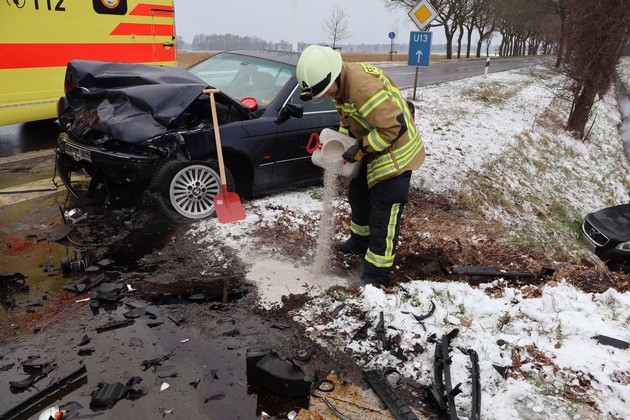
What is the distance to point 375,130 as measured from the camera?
341 centimetres

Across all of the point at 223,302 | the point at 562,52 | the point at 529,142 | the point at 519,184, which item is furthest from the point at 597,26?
the point at 223,302

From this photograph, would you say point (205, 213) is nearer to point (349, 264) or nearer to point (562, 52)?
point (349, 264)

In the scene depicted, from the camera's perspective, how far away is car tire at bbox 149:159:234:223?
455cm

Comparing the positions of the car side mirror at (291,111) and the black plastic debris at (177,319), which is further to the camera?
the car side mirror at (291,111)

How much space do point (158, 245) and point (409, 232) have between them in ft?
9.14

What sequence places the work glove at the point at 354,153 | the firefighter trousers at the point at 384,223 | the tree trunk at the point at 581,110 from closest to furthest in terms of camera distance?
1. the work glove at the point at 354,153
2. the firefighter trousers at the point at 384,223
3. the tree trunk at the point at 581,110

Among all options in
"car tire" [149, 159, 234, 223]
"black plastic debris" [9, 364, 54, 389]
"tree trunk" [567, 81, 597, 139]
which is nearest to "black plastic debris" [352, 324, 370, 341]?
"black plastic debris" [9, 364, 54, 389]

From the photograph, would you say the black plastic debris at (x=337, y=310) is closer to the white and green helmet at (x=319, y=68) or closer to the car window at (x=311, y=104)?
the white and green helmet at (x=319, y=68)

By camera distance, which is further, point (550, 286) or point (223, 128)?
point (223, 128)

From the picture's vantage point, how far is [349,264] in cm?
441

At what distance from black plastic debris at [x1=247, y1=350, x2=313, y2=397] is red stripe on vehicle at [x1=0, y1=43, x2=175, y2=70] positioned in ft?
22.2

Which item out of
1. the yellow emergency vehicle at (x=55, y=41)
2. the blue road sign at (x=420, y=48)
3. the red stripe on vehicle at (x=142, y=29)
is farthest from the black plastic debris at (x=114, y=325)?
the blue road sign at (x=420, y=48)

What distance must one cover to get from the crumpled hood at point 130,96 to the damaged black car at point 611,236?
19.7 feet

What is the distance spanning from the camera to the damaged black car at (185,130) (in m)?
4.41
